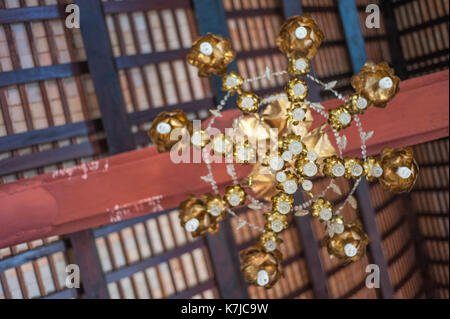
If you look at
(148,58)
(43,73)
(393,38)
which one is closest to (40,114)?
(43,73)

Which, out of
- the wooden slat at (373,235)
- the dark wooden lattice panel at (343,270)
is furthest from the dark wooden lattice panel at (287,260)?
the wooden slat at (373,235)

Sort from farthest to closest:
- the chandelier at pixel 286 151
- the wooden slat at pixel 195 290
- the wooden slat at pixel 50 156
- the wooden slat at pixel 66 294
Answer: the wooden slat at pixel 195 290 → the wooden slat at pixel 66 294 → the wooden slat at pixel 50 156 → the chandelier at pixel 286 151

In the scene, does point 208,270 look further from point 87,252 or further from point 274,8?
point 274,8

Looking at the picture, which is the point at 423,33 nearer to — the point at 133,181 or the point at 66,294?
the point at 133,181

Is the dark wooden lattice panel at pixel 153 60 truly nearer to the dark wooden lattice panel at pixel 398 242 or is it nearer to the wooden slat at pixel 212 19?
the wooden slat at pixel 212 19
